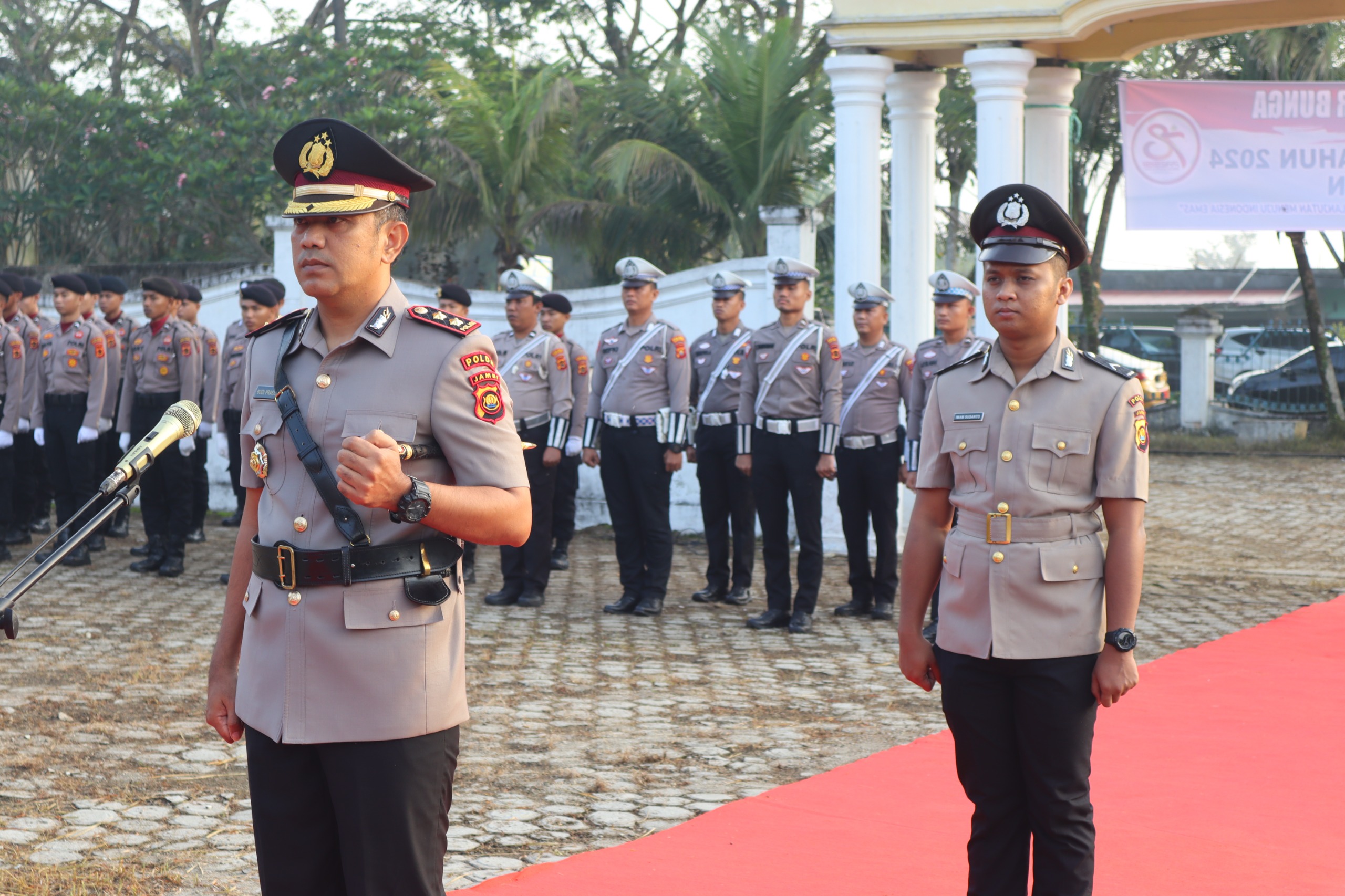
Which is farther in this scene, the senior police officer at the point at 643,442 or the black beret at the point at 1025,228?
the senior police officer at the point at 643,442

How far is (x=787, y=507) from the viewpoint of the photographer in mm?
8312

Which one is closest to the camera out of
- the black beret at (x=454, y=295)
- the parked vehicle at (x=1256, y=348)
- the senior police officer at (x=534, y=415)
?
the senior police officer at (x=534, y=415)

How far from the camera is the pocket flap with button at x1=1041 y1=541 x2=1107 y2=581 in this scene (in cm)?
319

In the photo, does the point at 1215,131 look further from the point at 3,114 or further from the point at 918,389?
the point at 3,114

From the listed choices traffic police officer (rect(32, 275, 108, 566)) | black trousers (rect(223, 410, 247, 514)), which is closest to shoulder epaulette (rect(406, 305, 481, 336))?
black trousers (rect(223, 410, 247, 514))

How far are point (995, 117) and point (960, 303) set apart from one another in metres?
2.21

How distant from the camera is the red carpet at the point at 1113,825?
148 inches

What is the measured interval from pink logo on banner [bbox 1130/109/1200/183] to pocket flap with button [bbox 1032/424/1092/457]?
779cm

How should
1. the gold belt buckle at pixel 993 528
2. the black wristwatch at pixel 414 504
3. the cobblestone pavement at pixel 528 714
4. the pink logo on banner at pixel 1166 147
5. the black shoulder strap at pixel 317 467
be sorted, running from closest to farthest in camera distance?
the black wristwatch at pixel 414 504 → the black shoulder strap at pixel 317 467 → the gold belt buckle at pixel 993 528 → the cobblestone pavement at pixel 528 714 → the pink logo on banner at pixel 1166 147

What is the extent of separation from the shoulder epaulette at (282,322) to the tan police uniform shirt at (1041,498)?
1.52 metres

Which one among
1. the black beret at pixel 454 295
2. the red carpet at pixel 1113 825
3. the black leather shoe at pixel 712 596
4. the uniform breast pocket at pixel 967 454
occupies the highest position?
the black beret at pixel 454 295

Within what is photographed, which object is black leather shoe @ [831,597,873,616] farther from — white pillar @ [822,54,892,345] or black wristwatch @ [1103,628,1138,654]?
black wristwatch @ [1103,628,1138,654]

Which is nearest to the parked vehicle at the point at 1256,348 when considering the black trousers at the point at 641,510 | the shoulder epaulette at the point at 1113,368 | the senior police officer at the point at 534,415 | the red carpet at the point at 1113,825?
the black trousers at the point at 641,510

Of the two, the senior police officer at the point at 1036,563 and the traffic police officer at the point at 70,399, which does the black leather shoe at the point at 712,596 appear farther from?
the senior police officer at the point at 1036,563
